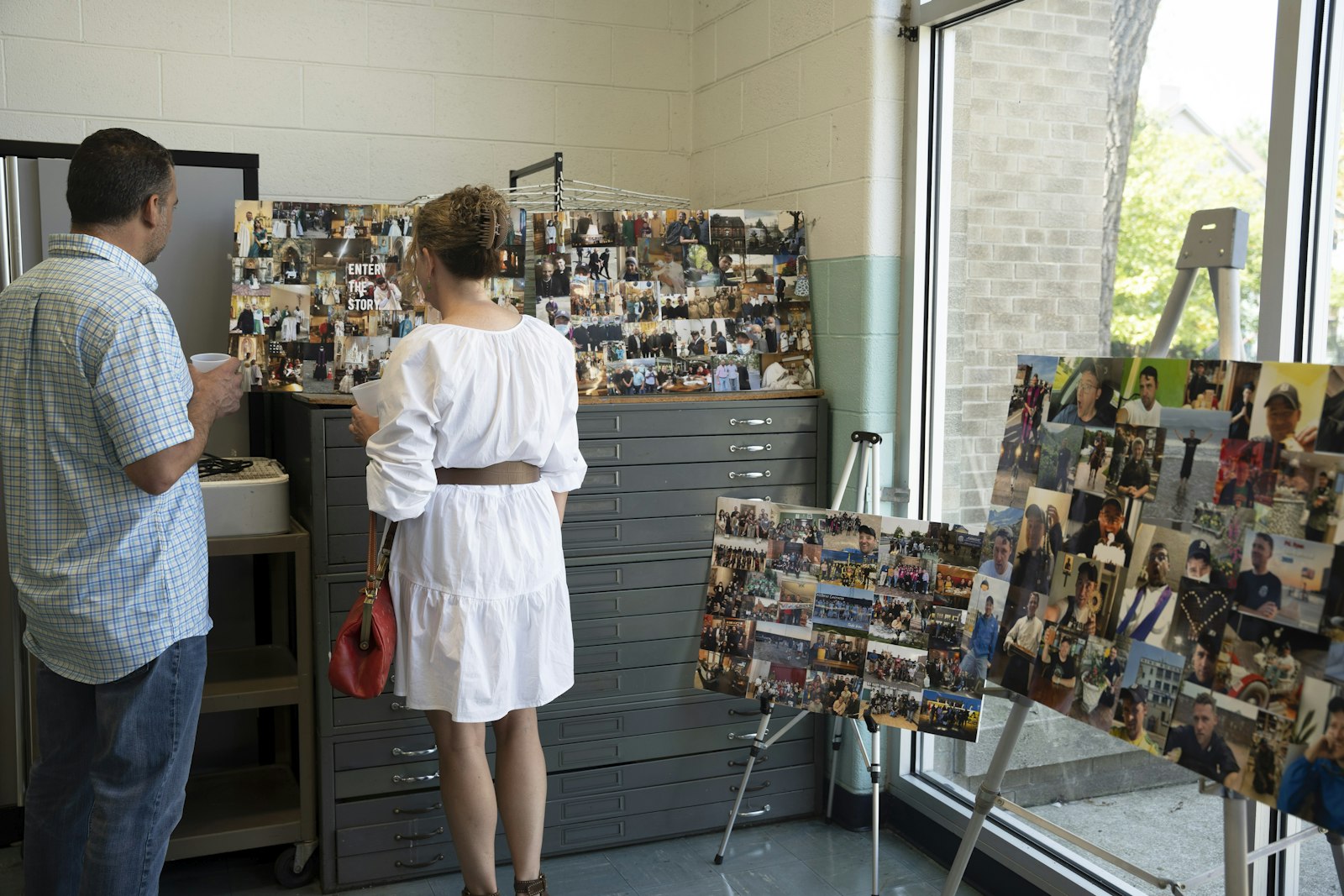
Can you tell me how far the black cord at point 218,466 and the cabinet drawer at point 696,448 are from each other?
870 mm

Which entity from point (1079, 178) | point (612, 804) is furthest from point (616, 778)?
point (1079, 178)

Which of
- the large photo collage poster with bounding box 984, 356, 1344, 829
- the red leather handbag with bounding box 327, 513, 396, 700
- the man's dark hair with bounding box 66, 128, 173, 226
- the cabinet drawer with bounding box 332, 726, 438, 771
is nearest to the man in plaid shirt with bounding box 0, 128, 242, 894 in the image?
the man's dark hair with bounding box 66, 128, 173, 226

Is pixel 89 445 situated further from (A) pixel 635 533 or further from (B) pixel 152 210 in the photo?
(A) pixel 635 533

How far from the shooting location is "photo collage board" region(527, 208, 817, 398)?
3092mm

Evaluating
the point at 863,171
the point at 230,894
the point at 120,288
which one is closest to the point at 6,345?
the point at 120,288

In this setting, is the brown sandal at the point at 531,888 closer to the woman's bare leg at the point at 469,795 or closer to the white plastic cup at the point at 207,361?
the woman's bare leg at the point at 469,795

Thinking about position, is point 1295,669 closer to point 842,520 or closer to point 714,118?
point 842,520

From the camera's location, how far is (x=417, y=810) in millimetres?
2842

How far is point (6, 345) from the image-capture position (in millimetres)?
1926

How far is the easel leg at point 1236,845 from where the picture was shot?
63.4 inches

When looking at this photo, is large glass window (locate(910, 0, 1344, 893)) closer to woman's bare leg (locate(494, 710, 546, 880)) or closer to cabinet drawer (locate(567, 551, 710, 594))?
cabinet drawer (locate(567, 551, 710, 594))

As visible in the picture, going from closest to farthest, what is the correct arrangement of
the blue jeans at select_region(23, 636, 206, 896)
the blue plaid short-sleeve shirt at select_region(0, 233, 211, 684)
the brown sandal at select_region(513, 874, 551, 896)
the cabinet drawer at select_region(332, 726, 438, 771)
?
the blue plaid short-sleeve shirt at select_region(0, 233, 211, 684)
the blue jeans at select_region(23, 636, 206, 896)
the brown sandal at select_region(513, 874, 551, 896)
the cabinet drawer at select_region(332, 726, 438, 771)

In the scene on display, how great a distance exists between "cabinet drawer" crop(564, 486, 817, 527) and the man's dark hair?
127 cm

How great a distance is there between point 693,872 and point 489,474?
1.27 meters
